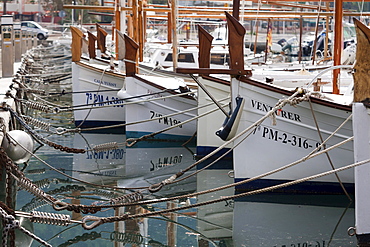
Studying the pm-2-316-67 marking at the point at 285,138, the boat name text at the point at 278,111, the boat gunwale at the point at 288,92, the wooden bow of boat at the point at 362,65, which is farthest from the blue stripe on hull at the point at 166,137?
the wooden bow of boat at the point at 362,65

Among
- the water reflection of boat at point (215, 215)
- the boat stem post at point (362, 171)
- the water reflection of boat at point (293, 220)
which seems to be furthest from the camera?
the water reflection of boat at point (215, 215)

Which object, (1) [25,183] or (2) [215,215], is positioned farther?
(2) [215,215]

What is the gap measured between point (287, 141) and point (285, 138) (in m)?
0.05

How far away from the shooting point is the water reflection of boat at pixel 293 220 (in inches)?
331

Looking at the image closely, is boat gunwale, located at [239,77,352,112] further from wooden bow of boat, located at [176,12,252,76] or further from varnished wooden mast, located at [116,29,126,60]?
varnished wooden mast, located at [116,29,126,60]

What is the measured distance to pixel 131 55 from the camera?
48.0 ft

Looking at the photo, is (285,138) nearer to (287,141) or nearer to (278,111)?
(287,141)

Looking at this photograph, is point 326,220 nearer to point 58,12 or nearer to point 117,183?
point 117,183

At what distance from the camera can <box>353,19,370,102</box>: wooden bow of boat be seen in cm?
707

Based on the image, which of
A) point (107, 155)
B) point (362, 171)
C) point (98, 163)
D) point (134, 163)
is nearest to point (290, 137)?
point (362, 171)

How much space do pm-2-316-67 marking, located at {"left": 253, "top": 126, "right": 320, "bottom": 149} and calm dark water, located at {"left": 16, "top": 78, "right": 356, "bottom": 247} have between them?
0.88 metres

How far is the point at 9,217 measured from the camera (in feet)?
20.5

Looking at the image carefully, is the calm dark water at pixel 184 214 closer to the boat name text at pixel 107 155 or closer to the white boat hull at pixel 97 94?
the boat name text at pixel 107 155

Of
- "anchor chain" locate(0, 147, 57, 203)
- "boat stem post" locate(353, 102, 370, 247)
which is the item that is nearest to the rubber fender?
"boat stem post" locate(353, 102, 370, 247)
